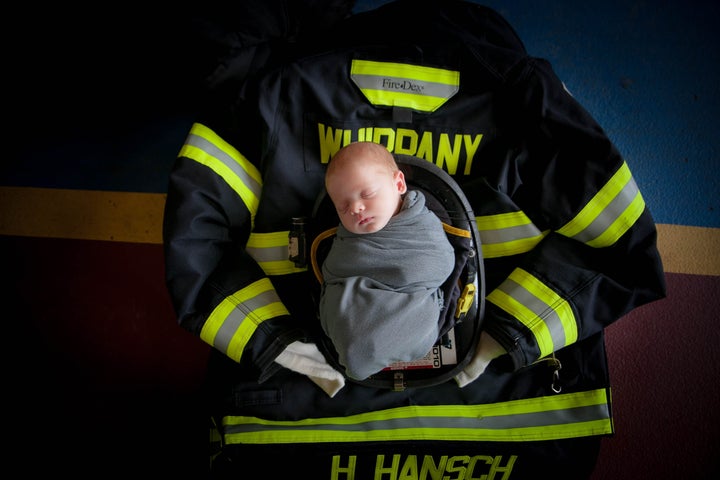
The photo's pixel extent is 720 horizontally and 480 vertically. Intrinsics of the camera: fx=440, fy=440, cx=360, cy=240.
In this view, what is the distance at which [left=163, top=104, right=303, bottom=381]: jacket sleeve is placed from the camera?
1181 mm

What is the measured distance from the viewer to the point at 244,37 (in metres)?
1.32

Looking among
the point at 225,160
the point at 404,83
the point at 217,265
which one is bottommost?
the point at 217,265

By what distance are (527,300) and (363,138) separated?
65 cm

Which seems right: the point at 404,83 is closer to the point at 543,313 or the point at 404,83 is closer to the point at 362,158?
the point at 362,158

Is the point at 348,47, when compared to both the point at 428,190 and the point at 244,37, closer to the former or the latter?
the point at 244,37

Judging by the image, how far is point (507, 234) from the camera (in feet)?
4.21

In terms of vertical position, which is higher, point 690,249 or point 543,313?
point 690,249

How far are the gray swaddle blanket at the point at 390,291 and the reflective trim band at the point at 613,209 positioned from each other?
0.41 meters

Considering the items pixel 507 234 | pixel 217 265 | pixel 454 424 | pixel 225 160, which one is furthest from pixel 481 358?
pixel 225 160

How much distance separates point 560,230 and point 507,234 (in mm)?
141

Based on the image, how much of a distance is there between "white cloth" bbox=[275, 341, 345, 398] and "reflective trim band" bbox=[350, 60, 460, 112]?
29.0 inches

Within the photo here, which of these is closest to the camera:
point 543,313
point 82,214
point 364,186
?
point 364,186

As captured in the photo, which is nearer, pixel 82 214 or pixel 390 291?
pixel 390 291

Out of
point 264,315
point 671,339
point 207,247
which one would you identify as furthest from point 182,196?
point 671,339
